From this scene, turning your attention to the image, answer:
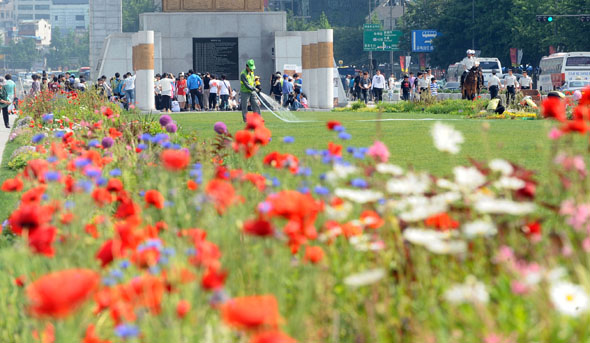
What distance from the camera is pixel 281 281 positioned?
391cm

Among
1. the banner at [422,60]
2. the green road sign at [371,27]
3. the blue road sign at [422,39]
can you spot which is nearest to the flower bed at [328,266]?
the blue road sign at [422,39]

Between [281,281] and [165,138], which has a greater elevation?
[165,138]

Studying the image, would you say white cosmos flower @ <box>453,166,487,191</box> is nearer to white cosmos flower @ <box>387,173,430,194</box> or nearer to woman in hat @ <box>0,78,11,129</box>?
white cosmos flower @ <box>387,173,430,194</box>

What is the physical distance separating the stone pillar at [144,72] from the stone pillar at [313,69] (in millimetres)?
6051

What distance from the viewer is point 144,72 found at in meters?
36.8

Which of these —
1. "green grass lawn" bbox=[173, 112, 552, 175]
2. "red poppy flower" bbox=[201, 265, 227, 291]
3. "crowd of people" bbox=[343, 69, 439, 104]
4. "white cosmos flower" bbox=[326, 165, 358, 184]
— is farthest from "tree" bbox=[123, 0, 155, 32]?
"red poppy flower" bbox=[201, 265, 227, 291]

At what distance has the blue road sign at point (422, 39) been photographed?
83688 mm

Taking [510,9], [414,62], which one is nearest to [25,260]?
[510,9]

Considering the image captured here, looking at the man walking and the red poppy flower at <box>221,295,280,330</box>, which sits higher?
the man walking

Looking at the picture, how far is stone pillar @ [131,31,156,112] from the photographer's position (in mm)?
36844

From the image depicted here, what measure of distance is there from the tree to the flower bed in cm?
13809

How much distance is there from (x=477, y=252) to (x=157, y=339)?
1452 millimetres

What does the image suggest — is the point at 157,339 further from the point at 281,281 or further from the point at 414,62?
the point at 414,62

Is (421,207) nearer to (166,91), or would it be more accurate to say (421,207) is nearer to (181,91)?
(166,91)
